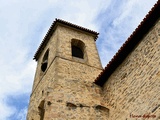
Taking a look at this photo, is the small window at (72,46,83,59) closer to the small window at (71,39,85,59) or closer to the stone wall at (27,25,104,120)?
the small window at (71,39,85,59)

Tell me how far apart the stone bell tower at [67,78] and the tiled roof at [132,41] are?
94 centimetres

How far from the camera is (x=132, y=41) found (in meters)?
7.83

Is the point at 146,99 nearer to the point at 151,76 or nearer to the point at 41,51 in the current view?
the point at 151,76

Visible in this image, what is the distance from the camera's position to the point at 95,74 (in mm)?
10195

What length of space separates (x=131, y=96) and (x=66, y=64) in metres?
3.74

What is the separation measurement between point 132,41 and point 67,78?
2.88m

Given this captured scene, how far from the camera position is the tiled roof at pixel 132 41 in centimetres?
716

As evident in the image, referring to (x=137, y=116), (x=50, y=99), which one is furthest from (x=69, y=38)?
(x=137, y=116)

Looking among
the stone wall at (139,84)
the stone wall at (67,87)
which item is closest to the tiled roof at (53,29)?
the stone wall at (67,87)

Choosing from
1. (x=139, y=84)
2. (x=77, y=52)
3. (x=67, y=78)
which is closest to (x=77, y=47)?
(x=77, y=52)

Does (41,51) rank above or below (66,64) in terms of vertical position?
above

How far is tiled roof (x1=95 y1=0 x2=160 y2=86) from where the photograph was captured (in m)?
7.16

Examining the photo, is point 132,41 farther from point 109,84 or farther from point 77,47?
point 77,47

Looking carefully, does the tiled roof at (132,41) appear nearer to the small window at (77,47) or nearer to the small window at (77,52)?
the small window at (77,52)
